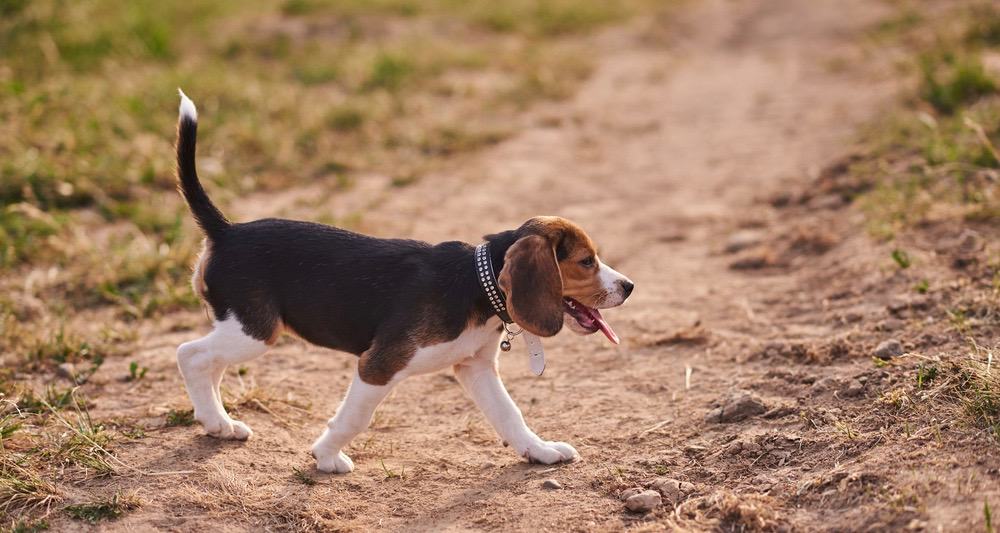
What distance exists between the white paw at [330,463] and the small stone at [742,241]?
14.2 ft

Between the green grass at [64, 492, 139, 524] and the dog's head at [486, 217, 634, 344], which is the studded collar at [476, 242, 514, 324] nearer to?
the dog's head at [486, 217, 634, 344]

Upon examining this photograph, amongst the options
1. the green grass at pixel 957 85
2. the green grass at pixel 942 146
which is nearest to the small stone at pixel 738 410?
the green grass at pixel 942 146

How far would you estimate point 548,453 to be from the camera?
16.9 ft

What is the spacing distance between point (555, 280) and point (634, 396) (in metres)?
1.45

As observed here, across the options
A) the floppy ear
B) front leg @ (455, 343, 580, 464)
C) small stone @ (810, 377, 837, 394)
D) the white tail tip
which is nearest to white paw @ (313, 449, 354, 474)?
front leg @ (455, 343, 580, 464)

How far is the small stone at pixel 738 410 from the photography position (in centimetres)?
538

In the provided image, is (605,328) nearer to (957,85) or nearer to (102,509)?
(102,509)

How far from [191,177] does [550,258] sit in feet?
6.37

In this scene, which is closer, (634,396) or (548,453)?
(548,453)

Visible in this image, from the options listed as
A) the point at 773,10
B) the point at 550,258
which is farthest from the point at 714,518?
the point at 773,10

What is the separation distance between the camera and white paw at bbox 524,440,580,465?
16.9 feet

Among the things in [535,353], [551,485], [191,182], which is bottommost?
[551,485]

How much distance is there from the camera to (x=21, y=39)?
12633 millimetres

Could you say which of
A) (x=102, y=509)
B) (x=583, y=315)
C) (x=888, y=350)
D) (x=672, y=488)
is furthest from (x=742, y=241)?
(x=102, y=509)
